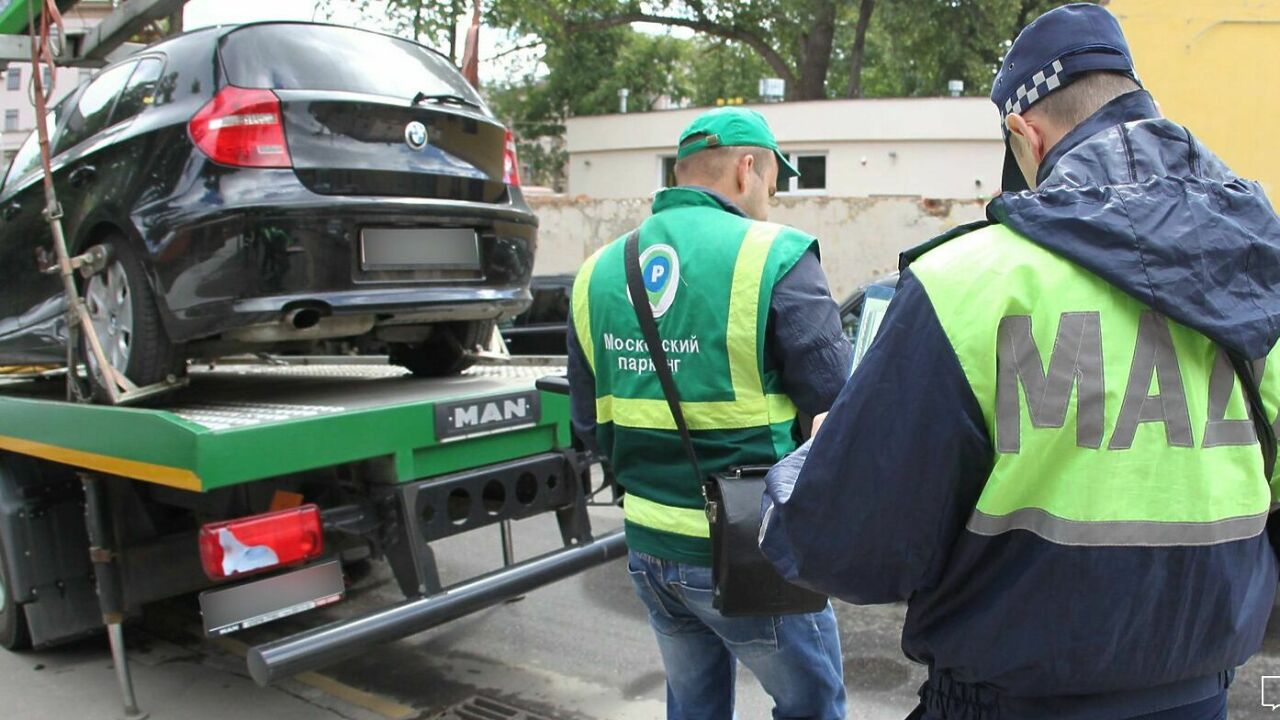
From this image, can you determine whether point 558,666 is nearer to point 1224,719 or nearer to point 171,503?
point 171,503

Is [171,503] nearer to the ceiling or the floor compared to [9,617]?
nearer to the ceiling

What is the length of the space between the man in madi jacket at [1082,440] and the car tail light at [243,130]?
297 centimetres

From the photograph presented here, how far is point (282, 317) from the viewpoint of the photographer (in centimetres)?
379

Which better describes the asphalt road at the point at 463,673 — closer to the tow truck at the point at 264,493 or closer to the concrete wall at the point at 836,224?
the tow truck at the point at 264,493

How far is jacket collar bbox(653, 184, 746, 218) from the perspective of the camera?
2.42 metres

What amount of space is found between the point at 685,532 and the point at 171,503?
2.58m

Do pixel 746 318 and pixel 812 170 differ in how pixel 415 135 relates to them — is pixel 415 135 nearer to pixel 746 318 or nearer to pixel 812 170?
pixel 746 318

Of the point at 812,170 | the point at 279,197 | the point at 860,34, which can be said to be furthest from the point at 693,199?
the point at 860,34

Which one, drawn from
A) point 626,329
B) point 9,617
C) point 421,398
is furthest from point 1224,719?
point 9,617

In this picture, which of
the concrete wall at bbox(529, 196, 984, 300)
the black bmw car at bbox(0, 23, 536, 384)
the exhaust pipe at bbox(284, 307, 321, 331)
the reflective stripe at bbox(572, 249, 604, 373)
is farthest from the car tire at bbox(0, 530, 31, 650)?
the concrete wall at bbox(529, 196, 984, 300)

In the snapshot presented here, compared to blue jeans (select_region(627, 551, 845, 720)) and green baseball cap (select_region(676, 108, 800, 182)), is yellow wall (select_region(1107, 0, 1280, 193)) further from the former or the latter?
blue jeans (select_region(627, 551, 845, 720))

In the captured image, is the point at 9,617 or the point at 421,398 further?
the point at 9,617

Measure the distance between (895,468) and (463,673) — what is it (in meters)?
3.43

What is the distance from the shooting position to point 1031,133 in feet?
4.81
